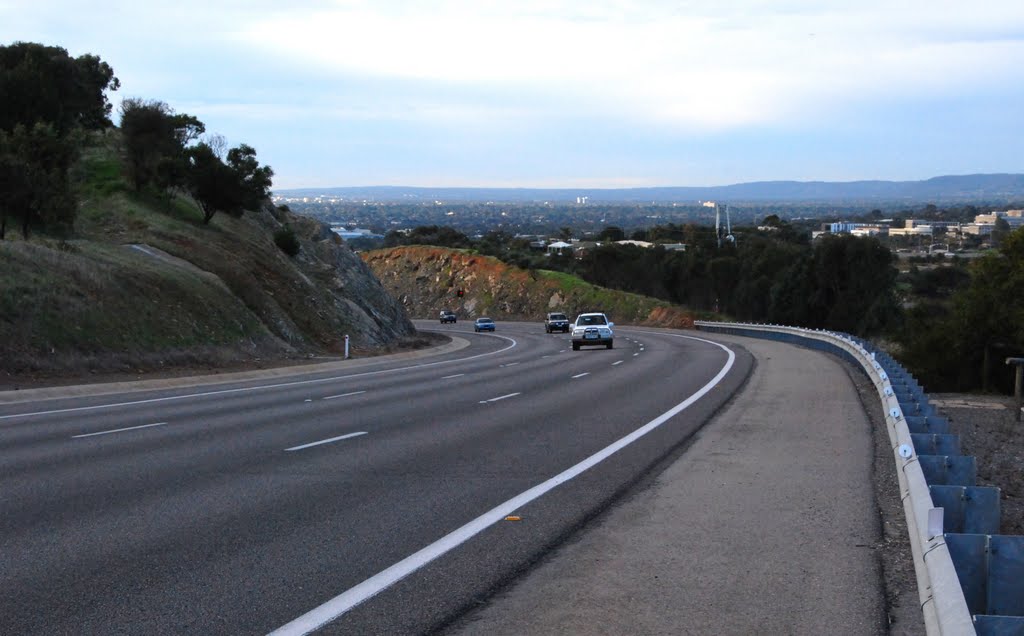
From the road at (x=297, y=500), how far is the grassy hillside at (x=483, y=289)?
245 ft

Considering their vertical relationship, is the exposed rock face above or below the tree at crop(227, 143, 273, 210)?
below

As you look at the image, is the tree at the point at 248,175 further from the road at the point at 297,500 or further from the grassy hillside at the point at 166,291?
the road at the point at 297,500

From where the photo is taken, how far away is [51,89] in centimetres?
5472

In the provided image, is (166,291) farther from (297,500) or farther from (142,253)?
(297,500)

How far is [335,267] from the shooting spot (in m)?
61.2

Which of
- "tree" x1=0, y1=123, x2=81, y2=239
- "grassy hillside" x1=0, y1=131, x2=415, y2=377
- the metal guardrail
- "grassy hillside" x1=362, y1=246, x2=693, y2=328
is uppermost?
"tree" x1=0, y1=123, x2=81, y2=239

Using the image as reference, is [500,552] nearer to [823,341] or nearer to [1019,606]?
[1019,606]

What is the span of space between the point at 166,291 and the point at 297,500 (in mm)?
25923

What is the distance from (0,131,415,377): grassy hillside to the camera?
27.9 m

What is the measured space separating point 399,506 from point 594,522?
176 centimetres

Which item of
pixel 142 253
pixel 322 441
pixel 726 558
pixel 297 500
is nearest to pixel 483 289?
pixel 142 253

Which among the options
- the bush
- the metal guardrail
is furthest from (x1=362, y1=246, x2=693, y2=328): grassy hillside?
the metal guardrail

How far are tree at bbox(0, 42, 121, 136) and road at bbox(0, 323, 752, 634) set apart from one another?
3131cm

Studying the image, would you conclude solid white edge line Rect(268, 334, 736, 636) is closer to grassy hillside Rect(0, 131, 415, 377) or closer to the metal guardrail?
the metal guardrail
